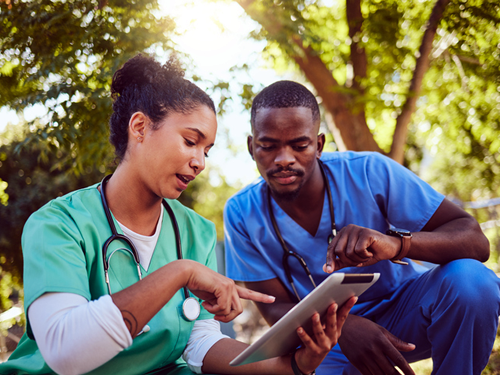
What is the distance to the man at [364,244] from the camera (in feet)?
6.03

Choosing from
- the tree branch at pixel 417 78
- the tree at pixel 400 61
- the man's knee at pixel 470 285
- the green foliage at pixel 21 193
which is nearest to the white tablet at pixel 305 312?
the man's knee at pixel 470 285

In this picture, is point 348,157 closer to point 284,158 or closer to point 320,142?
point 320,142

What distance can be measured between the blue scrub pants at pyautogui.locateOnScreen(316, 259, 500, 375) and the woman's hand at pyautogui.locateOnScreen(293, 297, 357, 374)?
640mm

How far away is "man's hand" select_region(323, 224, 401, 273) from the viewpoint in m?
1.80

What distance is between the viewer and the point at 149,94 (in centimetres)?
173

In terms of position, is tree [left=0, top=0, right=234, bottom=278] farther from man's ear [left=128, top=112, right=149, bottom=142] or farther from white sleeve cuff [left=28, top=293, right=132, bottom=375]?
white sleeve cuff [left=28, top=293, right=132, bottom=375]

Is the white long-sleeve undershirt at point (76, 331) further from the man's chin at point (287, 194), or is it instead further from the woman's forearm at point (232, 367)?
the man's chin at point (287, 194)

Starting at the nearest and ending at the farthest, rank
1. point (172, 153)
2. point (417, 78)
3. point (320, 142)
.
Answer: point (172, 153)
point (320, 142)
point (417, 78)

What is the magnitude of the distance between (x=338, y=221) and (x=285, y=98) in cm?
78

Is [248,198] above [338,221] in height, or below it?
above

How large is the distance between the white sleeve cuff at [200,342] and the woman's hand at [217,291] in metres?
0.33

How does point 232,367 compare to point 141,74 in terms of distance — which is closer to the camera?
point 232,367

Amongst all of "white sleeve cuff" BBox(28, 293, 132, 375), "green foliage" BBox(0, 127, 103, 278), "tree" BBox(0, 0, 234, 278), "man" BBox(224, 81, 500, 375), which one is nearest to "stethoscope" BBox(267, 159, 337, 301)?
"man" BBox(224, 81, 500, 375)

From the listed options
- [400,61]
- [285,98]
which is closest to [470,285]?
[285,98]
